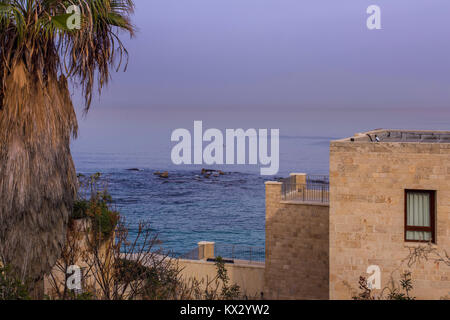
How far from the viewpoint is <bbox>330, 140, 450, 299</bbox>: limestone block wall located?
14.4 m

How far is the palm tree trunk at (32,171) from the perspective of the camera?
1119 cm

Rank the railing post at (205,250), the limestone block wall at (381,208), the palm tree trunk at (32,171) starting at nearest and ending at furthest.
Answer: the palm tree trunk at (32,171) < the limestone block wall at (381,208) < the railing post at (205,250)

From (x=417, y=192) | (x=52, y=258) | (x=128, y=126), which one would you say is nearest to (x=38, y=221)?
(x=52, y=258)

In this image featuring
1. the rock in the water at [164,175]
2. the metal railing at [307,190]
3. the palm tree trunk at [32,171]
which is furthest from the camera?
the rock in the water at [164,175]

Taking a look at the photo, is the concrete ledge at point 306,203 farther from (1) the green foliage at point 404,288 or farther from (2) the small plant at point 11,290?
(2) the small plant at point 11,290

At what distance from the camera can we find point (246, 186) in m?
90.8

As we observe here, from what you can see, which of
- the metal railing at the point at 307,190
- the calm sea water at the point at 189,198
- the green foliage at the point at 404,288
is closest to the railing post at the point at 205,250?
the metal railing at the point at 307,190

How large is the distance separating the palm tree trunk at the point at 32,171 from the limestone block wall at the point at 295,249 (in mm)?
12484

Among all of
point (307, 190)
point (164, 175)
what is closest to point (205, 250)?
point (307, 190)

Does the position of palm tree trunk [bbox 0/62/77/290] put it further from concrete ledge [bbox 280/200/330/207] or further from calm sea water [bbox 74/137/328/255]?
calm sea water [bbox 74/137/328/255]

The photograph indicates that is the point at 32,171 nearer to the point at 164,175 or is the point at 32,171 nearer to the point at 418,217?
the point at 418,217

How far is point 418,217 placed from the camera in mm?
14664

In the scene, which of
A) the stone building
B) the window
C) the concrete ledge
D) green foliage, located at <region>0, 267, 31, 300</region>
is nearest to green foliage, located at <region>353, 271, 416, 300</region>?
the stone building
